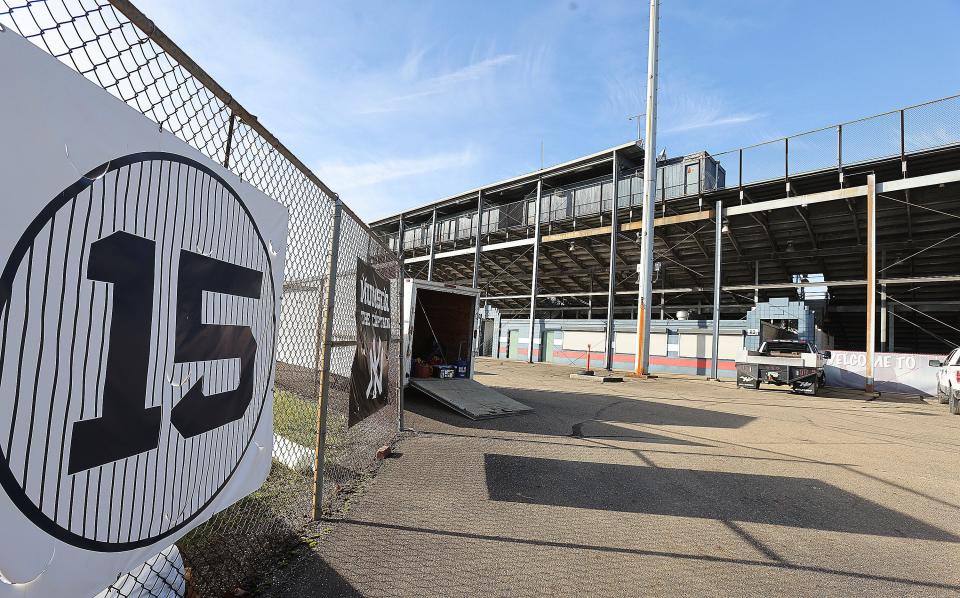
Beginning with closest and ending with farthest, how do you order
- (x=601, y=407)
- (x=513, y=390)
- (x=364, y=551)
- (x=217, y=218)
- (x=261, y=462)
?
(x=217, y=218)
(x=261, y=462)
(x=364, y=551)
(x=601, y=407)
(x=513, y=390)

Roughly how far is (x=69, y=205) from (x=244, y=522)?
9.41ft

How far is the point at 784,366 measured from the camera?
1509 cm

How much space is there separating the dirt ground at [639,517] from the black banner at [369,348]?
0.84 m

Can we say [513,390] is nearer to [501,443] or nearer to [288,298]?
[501,443]

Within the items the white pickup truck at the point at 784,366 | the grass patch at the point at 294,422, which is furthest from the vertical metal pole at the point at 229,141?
the white pickup truck at the point at 784,366

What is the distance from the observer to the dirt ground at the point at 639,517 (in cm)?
305

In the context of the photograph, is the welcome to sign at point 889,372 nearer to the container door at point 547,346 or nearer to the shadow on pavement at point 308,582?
the container door at point 547,346

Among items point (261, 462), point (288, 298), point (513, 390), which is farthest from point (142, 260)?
point (513, 390)

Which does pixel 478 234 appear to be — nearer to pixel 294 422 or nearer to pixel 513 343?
pixel 513 343

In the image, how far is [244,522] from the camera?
3.40 meters

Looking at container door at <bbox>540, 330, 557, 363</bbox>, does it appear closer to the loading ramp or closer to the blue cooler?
the blue cooler

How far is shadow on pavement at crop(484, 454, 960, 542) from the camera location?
427cm

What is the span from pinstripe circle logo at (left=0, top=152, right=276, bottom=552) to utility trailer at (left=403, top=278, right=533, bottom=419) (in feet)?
21.0

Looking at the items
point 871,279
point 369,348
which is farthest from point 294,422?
point 871,279
